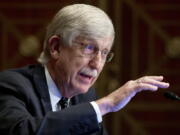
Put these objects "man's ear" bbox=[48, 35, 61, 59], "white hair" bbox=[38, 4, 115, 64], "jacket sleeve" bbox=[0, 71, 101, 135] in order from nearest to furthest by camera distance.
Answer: "jacket sleeve" bbox=[0, 71, 101, 135], "white hair" bbox=[38, 4, 115, 64], "man's ear" bbox=[48, 35, 61, 59]

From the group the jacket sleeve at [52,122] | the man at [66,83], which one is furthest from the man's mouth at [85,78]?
the jacket sleeve at [52,122]

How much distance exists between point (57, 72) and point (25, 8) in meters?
2.75

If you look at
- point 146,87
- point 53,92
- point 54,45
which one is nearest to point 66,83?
point 53,92

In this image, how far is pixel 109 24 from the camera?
2373 millimetres

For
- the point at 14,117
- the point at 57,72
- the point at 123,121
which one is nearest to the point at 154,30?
the point at 123,121

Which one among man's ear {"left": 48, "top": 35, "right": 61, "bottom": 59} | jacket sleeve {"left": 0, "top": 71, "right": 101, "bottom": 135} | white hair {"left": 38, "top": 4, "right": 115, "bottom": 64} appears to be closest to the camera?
jacket sleeve {"left": 0, "top": 71, "right": 101, "bottom": 135}

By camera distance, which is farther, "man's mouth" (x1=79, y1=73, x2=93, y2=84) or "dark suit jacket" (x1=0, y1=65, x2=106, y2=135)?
"man's mouth" (x1=79, y1=73, x2=93, y2=84)

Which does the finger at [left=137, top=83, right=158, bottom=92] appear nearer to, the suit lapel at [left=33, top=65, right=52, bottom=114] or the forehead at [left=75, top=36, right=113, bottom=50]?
the forehead at [left=75, top=36, right=113, bottom=50]

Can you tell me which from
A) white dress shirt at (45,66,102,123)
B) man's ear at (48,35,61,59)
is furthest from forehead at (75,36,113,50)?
white dress shirt at (45,66,102,123)

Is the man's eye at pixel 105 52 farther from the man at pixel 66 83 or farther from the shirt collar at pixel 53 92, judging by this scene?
the shirt collar at pixel 53 92

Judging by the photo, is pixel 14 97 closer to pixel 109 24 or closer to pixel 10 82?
pixel 10 82

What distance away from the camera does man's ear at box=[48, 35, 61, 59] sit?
2429mm

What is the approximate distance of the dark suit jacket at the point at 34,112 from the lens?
213cm

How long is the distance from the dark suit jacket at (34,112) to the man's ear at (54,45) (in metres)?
0.11
